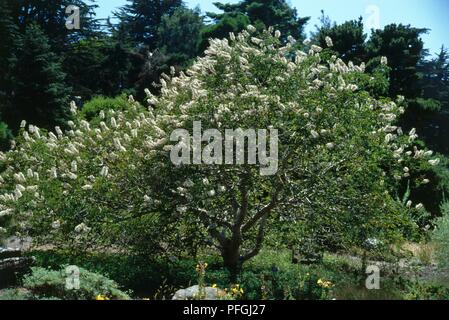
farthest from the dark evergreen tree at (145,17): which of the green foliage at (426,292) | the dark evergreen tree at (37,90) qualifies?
the green foliage at (426,292)

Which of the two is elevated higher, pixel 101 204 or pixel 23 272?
pixel 101 204

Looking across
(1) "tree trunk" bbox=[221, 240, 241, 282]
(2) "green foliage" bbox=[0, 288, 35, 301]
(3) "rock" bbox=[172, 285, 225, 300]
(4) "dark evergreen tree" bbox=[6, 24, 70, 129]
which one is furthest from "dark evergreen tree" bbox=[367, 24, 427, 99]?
(2) "green foliage" bbox=[0, 288, 35, 301]

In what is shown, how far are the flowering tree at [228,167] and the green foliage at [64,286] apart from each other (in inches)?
52.3

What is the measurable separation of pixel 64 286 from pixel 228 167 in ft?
8.99

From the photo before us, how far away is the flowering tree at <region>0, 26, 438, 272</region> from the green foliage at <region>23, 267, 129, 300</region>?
1330 millimetres

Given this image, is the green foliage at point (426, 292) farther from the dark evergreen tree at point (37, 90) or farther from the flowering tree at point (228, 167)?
the dark evergreen tree at point (37, 90)

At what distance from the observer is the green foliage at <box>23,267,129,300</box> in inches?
249

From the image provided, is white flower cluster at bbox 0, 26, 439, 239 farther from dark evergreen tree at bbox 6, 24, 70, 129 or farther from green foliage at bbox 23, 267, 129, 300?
dark evergreen tree at bbox 6, 24, 70, 129

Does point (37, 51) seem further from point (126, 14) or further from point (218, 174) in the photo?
point (218, 174)

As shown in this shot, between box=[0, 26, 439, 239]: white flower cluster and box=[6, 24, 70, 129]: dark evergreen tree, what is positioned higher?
box=[6, 24, 70, 129]: dark evergreen tree

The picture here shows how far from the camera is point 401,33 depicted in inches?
754

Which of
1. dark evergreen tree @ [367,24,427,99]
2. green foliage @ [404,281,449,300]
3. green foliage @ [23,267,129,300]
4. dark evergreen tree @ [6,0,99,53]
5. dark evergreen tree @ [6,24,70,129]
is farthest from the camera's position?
dark evergreen tree @ [6,0,99,53]
